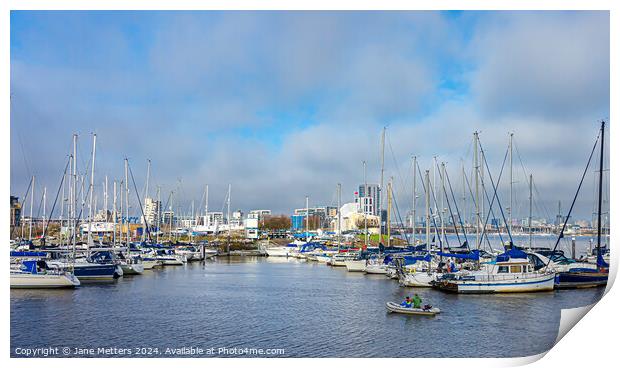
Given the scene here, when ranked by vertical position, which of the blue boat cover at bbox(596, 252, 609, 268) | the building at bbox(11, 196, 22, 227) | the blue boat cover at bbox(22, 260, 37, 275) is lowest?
the blue boat cover at bbox(22, 260, 37, 275)

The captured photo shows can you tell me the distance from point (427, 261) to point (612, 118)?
584 inches

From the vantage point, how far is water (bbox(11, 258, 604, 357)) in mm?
13008

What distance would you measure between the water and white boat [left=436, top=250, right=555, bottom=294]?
0.42 meters

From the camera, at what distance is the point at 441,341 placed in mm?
13586

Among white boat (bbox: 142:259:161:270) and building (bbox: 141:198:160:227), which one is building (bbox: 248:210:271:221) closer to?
building (bbox: 141:198:160:227)

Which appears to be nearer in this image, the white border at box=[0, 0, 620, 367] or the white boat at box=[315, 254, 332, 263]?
the white border at box=[0, 0, 620, 367]

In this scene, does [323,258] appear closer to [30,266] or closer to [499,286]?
[499,286]

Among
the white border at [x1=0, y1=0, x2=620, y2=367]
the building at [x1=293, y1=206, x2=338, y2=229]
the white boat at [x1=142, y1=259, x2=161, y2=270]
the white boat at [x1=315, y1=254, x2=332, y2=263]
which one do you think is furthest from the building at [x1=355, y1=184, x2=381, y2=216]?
the white border at [x1=0, y1=0, x2=620, y2=367]
